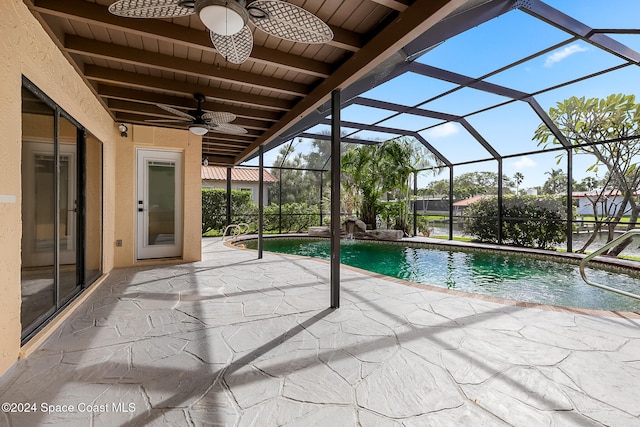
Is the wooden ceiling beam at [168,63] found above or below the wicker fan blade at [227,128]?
above

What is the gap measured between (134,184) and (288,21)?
4.62 metres

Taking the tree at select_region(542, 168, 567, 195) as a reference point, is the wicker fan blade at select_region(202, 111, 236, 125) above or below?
above

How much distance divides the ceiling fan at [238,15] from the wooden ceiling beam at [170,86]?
6.16ft

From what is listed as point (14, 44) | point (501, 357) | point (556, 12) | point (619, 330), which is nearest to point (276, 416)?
point (501, 357)

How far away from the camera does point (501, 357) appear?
2156 mm

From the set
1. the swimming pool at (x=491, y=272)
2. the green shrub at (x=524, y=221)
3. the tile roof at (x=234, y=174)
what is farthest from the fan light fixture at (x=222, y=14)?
the tile roof at (x=234, y=174)

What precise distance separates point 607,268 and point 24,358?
351 inches

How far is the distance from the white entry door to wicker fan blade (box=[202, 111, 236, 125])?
1969 millimetres

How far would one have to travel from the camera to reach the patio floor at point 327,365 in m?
1.57

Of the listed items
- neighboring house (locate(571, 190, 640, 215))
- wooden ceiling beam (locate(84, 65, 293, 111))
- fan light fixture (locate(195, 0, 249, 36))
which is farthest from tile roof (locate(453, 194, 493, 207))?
fan light fixture (locate(195, 0, 249, 36))

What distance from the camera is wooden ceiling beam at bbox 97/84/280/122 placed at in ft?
12.7

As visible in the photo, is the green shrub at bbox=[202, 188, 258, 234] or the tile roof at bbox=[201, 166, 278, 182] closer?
the green shrub at bbox=[202, 188, 258, 234]

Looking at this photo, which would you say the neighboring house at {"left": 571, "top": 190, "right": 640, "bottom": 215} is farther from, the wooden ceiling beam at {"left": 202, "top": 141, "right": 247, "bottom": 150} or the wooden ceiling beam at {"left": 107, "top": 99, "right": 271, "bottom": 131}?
the wooden ceiling beam at {"left": 107, "top": 99, "right": 271, "bottom": 131}

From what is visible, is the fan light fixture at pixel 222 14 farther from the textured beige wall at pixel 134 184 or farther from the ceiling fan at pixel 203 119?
the textured beige wall at pixel 134 184
